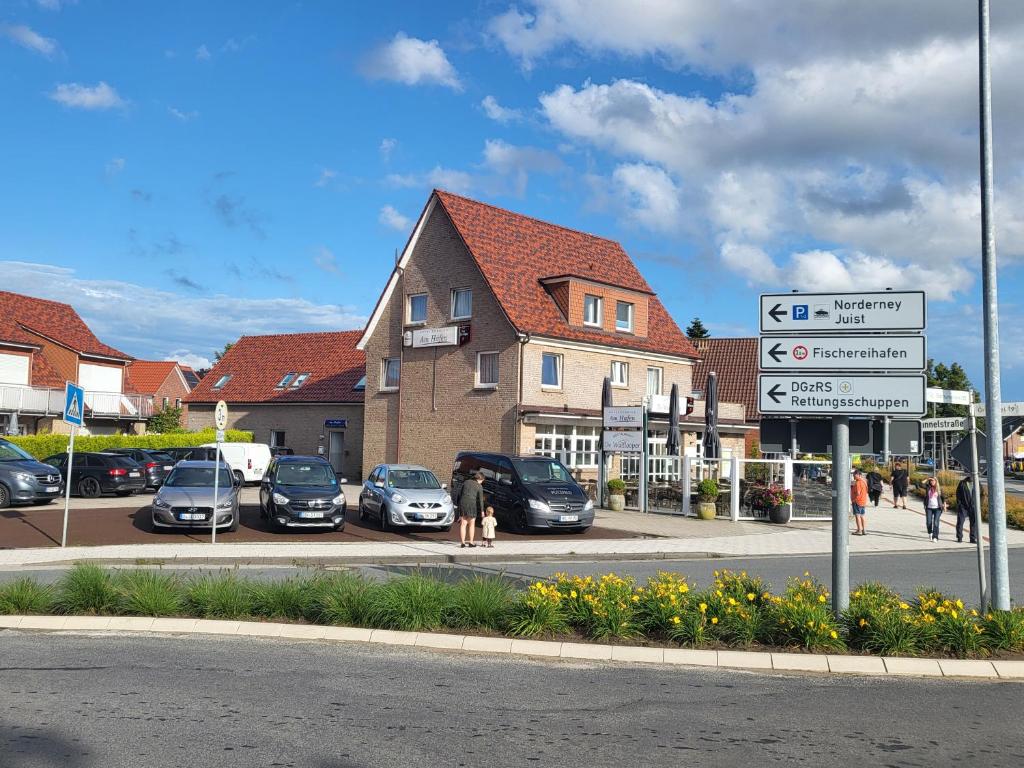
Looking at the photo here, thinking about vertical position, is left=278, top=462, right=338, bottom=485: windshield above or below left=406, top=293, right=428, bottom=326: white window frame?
below

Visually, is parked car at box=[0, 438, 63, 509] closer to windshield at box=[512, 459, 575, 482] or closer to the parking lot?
the parking lot

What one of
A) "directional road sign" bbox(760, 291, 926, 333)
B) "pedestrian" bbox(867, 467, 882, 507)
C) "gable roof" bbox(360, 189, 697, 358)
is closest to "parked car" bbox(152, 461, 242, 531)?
"directional road sign" bbox(760, 291, 926, 333)

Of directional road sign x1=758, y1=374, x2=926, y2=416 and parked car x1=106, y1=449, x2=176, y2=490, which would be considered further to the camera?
parked car x1=106, y1=449, x2=176, y2=490

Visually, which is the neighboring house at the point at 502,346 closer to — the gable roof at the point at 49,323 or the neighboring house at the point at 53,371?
the neighboring house at the point at 53,371

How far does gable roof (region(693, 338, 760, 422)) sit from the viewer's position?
54.0 metres

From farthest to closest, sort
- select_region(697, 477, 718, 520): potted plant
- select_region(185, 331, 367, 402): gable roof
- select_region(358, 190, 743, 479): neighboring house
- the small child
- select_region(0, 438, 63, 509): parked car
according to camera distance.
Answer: select_region(185, 331, 367, 402): gable roof, select_region(358, 190, 743, 479): neighboring house, select_region(697, 477, 718, 520): potted plant, select_region(0, 438, 63, 509): parked car, the small child

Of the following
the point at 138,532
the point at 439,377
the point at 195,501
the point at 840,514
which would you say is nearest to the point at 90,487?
the point at 138,532

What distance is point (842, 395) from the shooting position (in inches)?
408

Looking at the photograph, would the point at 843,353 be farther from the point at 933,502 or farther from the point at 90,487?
the point at 90,487

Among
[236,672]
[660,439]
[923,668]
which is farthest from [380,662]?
[660,439]

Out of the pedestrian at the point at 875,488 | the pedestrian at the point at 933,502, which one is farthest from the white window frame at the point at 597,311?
the pedestrian at the point at 933,502

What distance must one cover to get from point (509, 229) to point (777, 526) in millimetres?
18254

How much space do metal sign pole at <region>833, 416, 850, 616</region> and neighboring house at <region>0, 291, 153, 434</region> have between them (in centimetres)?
4193

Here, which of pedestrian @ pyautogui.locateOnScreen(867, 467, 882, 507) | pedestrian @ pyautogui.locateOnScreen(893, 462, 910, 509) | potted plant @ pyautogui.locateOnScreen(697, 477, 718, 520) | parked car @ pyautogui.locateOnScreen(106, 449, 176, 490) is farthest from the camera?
pedestrian @ pyautogui.locateOnScreen(893, 462, 910, 509)
